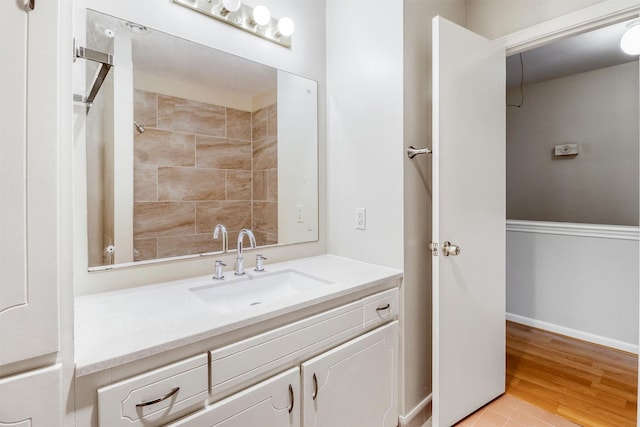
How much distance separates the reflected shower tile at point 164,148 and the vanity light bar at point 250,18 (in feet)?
1.96

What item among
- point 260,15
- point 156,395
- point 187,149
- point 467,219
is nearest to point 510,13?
point 467,219

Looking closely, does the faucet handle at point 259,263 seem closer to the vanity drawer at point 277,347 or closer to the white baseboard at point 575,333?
the vanity drawer at point 277,347

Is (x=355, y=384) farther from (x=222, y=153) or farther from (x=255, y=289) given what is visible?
(x=222, y=153)

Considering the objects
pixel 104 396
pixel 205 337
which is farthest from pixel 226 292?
pixel 104 396

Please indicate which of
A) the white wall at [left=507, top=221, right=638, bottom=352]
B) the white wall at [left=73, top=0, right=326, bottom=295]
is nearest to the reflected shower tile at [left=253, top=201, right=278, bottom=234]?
the white wall at [left=73, top=0, right=326, bottom=295]

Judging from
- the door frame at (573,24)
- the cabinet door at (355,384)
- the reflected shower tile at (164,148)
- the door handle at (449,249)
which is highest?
the door frame at (573,24)

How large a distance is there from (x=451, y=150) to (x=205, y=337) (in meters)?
1.32

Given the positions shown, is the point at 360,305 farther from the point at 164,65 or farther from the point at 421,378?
the point at 164,65

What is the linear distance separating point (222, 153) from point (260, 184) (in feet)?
0.83

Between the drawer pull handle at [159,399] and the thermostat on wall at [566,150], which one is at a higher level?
the thermostat on wall at [566,150]

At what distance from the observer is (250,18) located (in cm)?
162

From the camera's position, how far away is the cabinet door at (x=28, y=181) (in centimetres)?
62

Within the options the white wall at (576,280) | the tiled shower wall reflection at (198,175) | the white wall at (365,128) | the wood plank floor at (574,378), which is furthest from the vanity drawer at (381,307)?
the white wall at (576,280)

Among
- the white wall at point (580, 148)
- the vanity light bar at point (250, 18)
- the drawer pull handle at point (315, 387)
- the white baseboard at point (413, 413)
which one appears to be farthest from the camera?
the white wall at point (580, 148)
